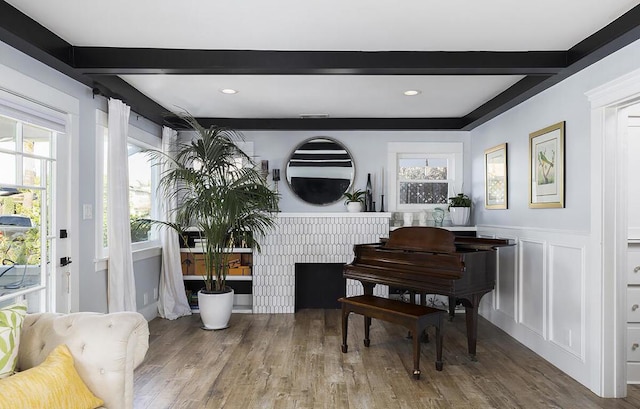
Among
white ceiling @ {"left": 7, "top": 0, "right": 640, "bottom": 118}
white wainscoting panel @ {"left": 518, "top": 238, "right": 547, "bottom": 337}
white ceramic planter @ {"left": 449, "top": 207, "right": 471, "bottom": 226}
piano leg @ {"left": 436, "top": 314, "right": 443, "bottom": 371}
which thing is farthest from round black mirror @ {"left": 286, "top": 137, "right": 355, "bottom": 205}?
piano leg @ {"left": 436, "top": 314, "right": 443, "bottom": 371}

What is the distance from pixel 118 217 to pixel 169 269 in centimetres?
132

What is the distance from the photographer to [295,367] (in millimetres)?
3584

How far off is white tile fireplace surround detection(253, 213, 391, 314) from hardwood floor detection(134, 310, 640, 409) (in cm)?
78

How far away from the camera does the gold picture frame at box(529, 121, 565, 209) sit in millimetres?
3611

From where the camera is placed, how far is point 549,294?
377 centimetres

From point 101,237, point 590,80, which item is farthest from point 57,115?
point 590,80

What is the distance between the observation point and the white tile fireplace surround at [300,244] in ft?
18.1

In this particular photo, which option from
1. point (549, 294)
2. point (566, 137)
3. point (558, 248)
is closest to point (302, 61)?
point (566, 137)

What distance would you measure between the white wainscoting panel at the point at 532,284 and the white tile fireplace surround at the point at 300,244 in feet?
5.62

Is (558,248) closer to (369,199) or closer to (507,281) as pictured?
(507,281)

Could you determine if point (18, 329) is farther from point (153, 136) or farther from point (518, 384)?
point (153, 136)

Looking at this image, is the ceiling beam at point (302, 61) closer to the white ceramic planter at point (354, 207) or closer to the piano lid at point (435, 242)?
the piano lid at point (435, 242)

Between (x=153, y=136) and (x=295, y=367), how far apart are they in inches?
120

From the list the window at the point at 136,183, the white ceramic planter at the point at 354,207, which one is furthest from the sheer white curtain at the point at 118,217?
the white ceramic planter at the point at 354,207
